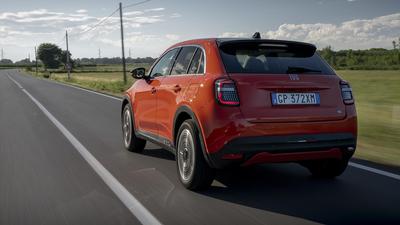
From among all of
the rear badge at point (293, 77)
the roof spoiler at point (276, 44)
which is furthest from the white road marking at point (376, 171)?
the rear badge at point (293, 77)

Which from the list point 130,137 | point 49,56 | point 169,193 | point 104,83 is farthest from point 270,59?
point 49,56

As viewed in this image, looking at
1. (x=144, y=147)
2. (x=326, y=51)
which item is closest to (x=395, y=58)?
(x=326, y=51)

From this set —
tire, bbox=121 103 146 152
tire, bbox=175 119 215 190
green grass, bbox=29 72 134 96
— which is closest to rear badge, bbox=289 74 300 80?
tire, bbox=175 119 215 190

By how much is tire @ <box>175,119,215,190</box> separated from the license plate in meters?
0.88

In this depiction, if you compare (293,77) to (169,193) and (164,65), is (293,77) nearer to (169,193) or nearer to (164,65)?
(169,193)

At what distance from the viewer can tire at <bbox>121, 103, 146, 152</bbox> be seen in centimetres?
797

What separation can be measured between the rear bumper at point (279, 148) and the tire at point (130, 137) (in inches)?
121

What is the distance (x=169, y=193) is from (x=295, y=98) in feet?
5.34

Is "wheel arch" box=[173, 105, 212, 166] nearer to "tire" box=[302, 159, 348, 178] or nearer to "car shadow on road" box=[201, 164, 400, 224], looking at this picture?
"car shadow on road" box=[201, 164, 400, 224]

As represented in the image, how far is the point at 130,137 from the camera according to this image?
26.5ft

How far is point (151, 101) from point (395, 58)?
8097cm

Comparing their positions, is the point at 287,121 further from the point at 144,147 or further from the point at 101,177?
the point at 144,147

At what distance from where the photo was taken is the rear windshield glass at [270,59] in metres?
5.30

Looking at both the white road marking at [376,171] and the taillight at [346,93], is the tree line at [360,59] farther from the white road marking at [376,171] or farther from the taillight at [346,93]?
the taillight at [346,93]
